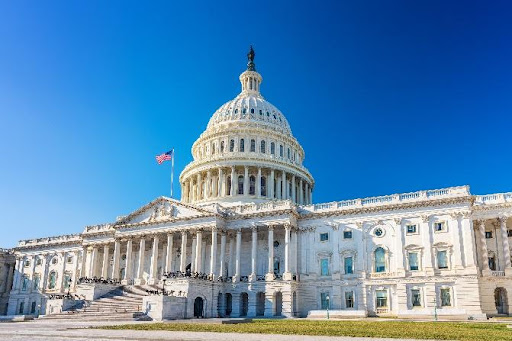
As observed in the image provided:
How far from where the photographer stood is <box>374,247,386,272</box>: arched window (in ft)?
204

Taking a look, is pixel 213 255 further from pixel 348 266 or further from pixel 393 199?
pixel 393 199

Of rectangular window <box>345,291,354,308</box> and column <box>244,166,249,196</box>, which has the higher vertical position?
column <box>244,166,249,196</box>

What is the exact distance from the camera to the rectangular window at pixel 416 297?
2306 inches

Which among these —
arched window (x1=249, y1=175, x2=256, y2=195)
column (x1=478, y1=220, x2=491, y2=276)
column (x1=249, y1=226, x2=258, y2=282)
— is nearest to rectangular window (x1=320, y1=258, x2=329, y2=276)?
column (x1=249, y1=226, x2=258, y2=282)

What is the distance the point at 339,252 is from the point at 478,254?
17.7 meters

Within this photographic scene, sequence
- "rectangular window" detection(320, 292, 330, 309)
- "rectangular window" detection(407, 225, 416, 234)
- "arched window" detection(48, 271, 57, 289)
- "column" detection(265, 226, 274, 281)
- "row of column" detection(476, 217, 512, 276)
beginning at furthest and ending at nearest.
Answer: "arched window" detection(48, 271, 57, 289) < "column" detection(265, 226, 274, 281) < "rectangular window" detection(320, 292, 330, 309) < "rectangular window" detection(407, 225, 416, 234) < "row of column" detection(476, 217, 512, 276)

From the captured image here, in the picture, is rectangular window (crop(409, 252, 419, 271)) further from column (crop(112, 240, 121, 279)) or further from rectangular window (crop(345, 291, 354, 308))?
column (crop(112, 240, 121, 279))

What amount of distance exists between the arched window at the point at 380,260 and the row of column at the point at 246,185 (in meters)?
27.8

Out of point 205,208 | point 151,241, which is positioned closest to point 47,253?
point 151,241

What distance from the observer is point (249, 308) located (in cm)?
6347

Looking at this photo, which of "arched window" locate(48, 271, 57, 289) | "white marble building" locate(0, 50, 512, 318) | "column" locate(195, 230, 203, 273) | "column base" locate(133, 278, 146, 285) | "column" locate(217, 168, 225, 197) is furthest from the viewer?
"arched window" locate(48, 271, 57, 289)

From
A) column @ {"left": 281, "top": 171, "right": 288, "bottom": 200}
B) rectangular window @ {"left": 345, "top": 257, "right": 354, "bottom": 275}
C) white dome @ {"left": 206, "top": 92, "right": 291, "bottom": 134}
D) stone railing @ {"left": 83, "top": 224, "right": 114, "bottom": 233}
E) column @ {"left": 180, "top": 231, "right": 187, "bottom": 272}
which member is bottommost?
rectangular window @ {"left": 345, "top": 257, "right": 354, "bottom": 275}

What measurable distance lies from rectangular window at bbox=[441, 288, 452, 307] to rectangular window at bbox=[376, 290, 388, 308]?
21.9 feet

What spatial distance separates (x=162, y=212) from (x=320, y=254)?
2441 centimetres
